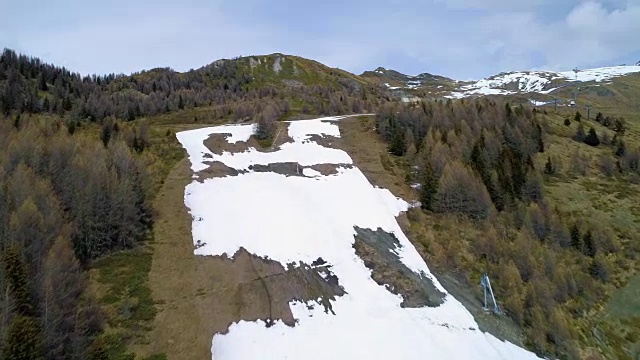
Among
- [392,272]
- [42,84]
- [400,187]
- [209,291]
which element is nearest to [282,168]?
[400,187]

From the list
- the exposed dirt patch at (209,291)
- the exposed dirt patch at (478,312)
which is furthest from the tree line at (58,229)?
the exposed dirt patch at (478,312)

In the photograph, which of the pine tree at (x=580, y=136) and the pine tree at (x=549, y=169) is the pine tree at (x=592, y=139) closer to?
the pine tree at (x=580, y=136)

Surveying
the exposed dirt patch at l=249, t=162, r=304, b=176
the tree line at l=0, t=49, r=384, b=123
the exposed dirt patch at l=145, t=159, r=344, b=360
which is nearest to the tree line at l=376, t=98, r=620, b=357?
the exposed dirt patch at l=145, t=159, r=344, b=360

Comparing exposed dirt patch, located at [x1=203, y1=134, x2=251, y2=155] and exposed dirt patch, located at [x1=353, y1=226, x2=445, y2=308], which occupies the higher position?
exposed dirt patch, located at [x1=203, y1=134, x2=251, y2=155]

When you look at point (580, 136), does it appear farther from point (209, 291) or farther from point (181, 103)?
point (181, 103)

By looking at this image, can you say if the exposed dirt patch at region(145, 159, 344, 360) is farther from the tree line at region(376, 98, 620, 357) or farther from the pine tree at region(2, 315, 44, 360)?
the tree line at region(376, 98, 620, 357)

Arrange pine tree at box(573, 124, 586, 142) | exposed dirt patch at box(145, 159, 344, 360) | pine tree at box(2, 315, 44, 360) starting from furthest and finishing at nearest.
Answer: pine tree at box(573, 124, 586, 142) < exposed dirt patch at box(145, 159, 344, 360) < pine tree at box(2, 315, 44, 360)

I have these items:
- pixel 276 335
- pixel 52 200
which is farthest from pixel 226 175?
pixel 276 335
